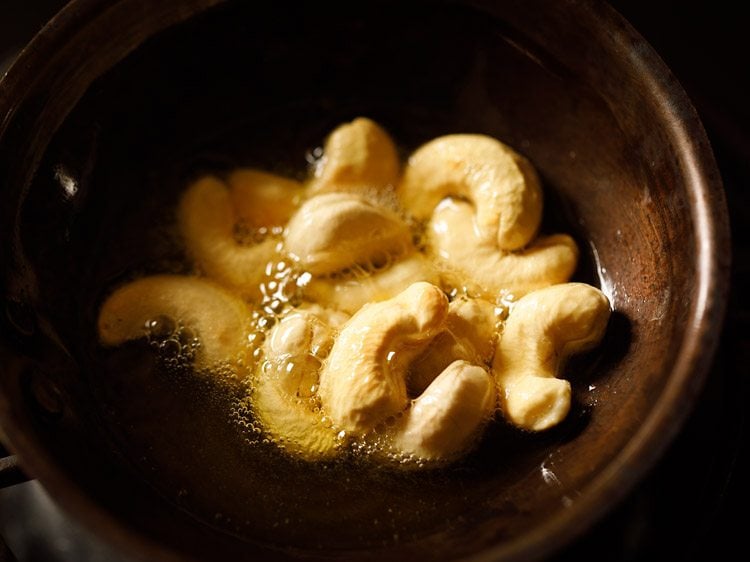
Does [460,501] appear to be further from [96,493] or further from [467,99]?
[467,99]

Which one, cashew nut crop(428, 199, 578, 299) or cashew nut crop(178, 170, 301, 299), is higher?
cashew nut crop(178, 170, 301, 299)

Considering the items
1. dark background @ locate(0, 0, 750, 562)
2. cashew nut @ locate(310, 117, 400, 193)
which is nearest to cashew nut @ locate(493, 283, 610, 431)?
dark background @ locate(0, 0, 750, 562)

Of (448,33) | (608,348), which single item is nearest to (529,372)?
(608,348)

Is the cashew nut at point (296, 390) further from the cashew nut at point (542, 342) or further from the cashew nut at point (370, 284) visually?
the cashew nut at point (542, 342)

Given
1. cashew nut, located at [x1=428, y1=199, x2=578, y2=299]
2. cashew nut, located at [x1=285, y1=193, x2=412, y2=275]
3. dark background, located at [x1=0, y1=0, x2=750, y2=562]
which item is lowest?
dark background, located at [x1=0, y1=0, x2=750, y2=562]

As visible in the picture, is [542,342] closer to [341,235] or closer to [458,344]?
[458,344]

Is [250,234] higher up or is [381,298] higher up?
[250,234]

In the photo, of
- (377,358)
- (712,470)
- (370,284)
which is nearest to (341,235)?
(370,284)

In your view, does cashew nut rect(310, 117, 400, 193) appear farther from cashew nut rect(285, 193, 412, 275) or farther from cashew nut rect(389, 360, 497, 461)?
cashew nut rect(389, 360, 497, 461)
